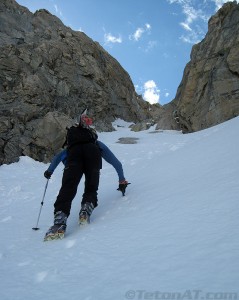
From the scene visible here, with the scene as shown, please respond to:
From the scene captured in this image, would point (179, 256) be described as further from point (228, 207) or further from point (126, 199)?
point (126, 199)

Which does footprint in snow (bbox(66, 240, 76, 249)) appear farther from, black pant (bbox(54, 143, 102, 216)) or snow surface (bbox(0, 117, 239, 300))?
black pant (bbox(54, 143, 102, 216))

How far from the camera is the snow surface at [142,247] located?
2668mm

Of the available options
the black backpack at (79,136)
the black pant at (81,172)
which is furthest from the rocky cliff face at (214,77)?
the black pant at (81,172)

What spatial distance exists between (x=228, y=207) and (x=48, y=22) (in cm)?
3834

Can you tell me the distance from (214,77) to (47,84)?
15.7m

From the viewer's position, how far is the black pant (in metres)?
5.70

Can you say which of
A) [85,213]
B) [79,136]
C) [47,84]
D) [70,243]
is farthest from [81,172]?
[47,84]

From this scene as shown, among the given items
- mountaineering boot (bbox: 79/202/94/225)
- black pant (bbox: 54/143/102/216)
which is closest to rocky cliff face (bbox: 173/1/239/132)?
black pant (bbox: 54/143/102/216)

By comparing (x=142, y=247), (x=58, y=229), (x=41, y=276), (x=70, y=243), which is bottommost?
(x=41, y=276)

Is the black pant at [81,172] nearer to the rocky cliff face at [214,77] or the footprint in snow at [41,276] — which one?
the footprint in snow at [41,276]

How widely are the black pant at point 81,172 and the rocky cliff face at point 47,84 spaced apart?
1375 centimetres

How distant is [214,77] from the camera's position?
1984 centimetres

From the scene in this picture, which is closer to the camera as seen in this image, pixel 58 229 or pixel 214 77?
pixel 58 229

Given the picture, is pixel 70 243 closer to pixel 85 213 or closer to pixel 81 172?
pixel 85 213
